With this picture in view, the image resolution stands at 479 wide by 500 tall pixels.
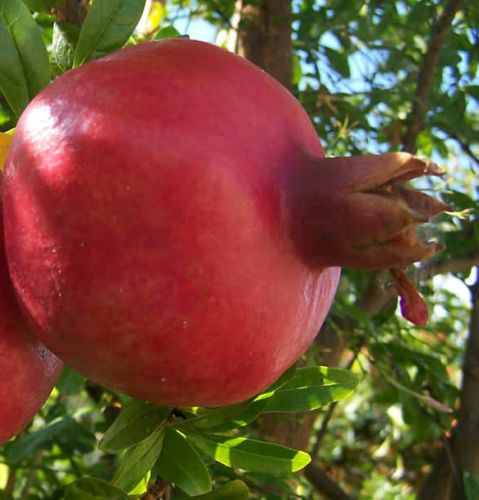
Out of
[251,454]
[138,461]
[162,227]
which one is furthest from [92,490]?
[162,227]

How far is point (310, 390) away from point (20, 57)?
46 cm

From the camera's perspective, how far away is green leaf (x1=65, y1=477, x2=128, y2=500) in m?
0.72

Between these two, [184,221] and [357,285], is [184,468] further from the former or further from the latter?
[357,285]

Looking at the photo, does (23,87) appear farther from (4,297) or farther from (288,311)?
(288,311)

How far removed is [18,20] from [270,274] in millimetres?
400

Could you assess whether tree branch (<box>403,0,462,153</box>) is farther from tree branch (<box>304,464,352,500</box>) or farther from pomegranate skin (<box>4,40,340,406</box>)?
pomegranate skin (<box>4,40,340,406</box>)

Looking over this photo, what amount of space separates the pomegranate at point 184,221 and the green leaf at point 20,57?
0.57 feet

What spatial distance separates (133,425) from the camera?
78 centimetres

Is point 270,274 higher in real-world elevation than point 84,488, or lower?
higher

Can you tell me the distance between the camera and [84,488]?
73 cm

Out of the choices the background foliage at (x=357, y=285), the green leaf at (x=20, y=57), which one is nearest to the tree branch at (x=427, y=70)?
the background foliage at (x=357, y=285)

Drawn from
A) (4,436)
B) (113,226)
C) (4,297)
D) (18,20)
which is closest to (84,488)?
(4,436)

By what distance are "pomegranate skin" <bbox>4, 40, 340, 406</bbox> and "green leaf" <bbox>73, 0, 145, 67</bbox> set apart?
0.19 meters

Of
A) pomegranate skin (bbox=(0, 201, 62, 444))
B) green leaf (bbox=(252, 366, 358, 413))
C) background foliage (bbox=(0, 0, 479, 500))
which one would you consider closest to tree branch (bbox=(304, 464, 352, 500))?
background foliage (bbox=(0, 0, 479, 500))
